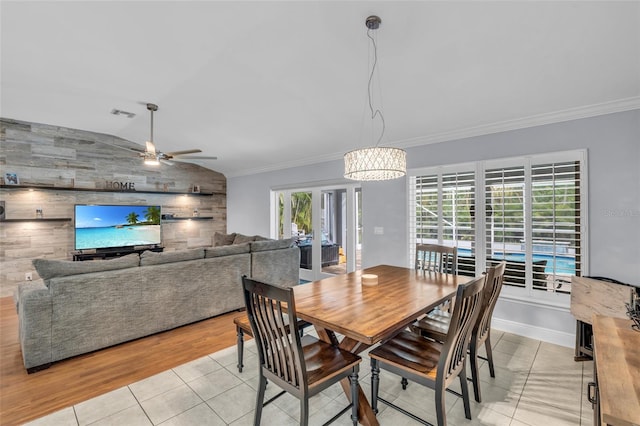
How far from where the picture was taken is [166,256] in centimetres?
345

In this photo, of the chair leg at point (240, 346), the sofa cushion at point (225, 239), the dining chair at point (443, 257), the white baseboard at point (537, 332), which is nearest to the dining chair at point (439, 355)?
the chair leg at point (240, 346)

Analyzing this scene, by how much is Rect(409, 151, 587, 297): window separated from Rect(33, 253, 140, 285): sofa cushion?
3.56 metres

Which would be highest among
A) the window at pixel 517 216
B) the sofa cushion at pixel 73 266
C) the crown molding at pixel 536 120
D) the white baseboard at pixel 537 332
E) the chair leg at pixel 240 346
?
the crown molding at pixel 536 120

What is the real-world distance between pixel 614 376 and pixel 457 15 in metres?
2.19

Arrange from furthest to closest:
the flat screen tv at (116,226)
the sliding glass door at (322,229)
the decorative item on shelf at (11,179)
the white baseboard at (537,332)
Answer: the flat screen tv at (116,226), the sliding glass door at (322,229), the decorative item on shelf at (11,179), the white baseboard at (537,332)

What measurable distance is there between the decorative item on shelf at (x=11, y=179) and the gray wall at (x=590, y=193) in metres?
5.95

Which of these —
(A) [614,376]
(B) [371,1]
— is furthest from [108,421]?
(B) [371,1]

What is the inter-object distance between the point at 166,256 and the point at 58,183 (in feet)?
12.6

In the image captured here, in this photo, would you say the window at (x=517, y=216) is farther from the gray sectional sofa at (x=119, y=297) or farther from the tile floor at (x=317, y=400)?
the gray sectional sofa at (x=119, y=297)

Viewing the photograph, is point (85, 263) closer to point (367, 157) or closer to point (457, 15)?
point (367, 157)

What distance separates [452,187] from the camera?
387cm

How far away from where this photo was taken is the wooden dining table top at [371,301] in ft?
5.45

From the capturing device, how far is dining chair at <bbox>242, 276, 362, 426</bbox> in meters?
1.57

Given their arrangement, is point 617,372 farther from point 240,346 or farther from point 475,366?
point 240,346
